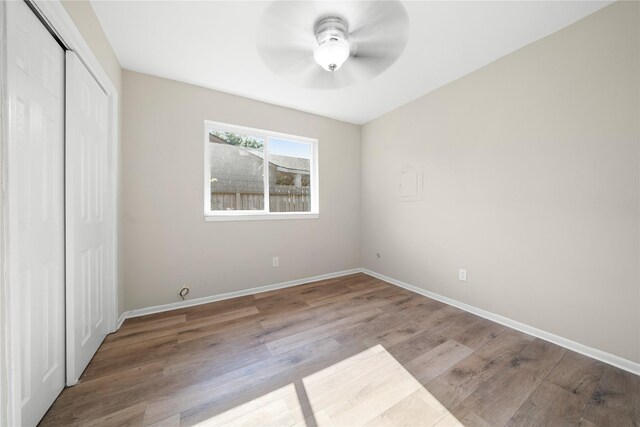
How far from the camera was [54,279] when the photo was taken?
4.13ft

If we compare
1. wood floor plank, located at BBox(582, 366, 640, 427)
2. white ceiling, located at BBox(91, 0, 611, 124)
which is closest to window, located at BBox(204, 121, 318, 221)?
white ceiling, located at BBox(91, 0, 611, 124)

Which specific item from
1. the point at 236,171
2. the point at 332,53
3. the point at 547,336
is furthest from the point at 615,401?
the point at 236,171

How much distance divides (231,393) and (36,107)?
5.95 feet

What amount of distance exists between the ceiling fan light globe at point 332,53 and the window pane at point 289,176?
6.03 feet

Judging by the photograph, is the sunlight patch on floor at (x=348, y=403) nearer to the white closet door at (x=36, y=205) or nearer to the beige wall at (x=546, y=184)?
the white closet door at (x=36, y=205)

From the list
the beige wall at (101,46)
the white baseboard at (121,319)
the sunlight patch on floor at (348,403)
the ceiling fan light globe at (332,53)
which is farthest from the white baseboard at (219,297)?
the ceiling fan light globe at (332,53)

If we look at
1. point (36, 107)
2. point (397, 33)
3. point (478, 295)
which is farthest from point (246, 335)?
point (397, 33)

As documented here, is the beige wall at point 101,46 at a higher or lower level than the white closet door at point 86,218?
higher

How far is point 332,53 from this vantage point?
1375 mm

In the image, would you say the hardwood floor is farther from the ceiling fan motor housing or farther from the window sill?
the ceiling fan motor housing

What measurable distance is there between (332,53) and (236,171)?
76.8 inches

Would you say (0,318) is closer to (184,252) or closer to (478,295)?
(184,252)

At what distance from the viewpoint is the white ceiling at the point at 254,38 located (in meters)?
1.59

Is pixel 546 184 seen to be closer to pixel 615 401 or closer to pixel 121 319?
pixel 615 401
